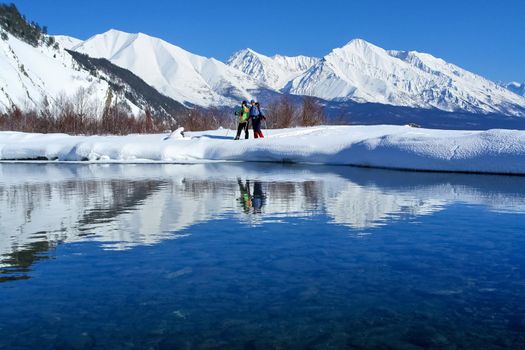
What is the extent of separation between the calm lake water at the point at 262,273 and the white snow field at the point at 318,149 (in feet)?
23.8

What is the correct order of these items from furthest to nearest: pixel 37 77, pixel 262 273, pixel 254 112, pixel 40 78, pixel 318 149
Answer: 1. pixel 40 78
2. pixel 37 77
3. pixel 254 112
4. pixel 318 149
5. pixel 262 273

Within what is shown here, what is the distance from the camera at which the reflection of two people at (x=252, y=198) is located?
9.59 m

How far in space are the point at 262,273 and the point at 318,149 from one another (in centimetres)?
1683

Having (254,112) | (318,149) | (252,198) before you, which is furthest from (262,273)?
(254,112)

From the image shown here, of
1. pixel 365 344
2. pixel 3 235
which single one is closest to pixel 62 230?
pixel 3 235

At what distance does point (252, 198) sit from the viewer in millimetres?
10945

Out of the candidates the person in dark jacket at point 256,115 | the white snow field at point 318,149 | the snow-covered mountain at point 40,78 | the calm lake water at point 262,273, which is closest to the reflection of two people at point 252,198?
the calm lake water at point 262,273

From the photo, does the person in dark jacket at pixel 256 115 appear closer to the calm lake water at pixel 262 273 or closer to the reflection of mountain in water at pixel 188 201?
the reflection of mountain in water at pixel 188 201

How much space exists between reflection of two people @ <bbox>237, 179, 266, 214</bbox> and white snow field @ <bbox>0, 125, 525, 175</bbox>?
7.18 m

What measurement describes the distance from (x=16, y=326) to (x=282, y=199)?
708cm

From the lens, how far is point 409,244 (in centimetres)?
672

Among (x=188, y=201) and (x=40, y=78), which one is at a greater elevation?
(x=40, y=78)

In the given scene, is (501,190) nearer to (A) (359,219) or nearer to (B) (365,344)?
(A) (359,219)

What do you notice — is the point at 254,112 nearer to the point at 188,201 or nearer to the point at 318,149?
the point at 318,149
